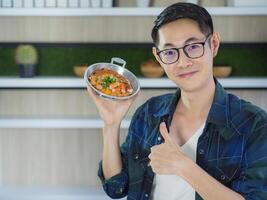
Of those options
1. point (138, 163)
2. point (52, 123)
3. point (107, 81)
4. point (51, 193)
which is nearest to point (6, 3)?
point (52, 123)

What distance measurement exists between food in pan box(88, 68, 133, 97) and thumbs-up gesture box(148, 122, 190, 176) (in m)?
0.28

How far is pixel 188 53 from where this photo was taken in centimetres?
120

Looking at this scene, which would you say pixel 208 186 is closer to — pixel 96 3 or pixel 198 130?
pixel 198 130

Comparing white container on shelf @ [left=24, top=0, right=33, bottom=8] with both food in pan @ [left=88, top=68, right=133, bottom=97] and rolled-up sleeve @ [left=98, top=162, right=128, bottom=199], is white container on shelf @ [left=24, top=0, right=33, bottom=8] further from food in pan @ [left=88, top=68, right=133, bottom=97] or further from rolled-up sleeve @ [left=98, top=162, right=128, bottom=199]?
rolled-up sleeve @ [left=98, top=162, right=128, bottom=199]

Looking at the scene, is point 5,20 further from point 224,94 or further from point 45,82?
point 224,94

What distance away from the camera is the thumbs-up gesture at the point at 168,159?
114cm

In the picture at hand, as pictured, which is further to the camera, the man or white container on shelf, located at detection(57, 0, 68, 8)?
white container on shelf, located at detection(57, 0, 68, 8)

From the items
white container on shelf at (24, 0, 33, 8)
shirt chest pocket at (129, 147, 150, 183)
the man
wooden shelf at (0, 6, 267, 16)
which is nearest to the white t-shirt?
the man

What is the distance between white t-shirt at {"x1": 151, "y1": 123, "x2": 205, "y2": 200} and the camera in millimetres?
1238

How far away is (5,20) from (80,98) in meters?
0.63

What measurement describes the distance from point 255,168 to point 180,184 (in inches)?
8.8

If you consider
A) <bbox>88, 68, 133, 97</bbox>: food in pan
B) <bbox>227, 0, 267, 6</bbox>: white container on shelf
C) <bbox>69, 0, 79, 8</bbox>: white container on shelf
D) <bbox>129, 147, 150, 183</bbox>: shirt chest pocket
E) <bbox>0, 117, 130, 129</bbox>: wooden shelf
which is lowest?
<bbox>0, 117, 130, 129</bbox>: wooden shelf

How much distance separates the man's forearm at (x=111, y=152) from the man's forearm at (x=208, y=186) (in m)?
0.37

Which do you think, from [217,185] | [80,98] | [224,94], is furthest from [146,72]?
[217,185]
